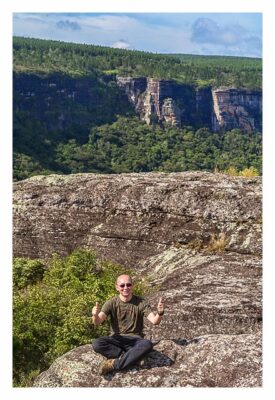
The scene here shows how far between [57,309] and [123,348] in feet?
10.1

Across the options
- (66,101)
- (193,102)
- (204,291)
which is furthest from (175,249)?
(193,102)

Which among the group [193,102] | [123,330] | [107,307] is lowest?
[123,330]

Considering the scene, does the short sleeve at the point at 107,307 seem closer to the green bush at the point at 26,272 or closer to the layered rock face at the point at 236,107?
the green bush at the point at 26,272

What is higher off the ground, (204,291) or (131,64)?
(131,64)

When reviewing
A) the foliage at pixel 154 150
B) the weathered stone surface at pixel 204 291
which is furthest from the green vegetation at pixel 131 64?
the weathered stone surface at pixel 204 291

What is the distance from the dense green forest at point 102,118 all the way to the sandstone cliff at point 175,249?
45.6 metres

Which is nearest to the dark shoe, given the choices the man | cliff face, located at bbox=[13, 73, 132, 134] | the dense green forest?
the man

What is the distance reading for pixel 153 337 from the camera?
10.1m

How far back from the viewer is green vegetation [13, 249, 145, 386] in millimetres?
10203

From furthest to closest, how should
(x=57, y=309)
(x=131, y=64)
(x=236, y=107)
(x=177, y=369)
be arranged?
1. (x=131, y=64)
2. (x=236, y=107)
3. (x=57, y=309)
4. (x=177, y=369)

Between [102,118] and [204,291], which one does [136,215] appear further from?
[102,118]

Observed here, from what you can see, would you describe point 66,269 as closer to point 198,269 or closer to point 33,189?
point 198,269

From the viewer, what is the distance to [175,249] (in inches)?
563

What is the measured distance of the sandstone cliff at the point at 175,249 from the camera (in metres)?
8.28
